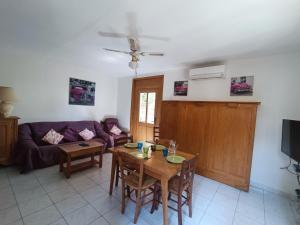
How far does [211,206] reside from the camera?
2.14 m

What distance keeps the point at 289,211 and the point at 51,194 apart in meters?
3.46

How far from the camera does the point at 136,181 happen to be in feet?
6.14

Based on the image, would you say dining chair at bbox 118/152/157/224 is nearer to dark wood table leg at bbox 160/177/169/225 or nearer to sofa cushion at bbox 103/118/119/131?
dark wood table leg at bbox 160/177/169/225

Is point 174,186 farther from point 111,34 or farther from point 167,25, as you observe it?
point 111,34

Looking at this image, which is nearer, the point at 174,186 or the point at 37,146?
the point at 174,186

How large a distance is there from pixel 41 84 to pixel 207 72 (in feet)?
12.8

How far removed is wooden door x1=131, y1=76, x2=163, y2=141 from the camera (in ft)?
14.0

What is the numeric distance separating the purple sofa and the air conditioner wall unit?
2748 millimetres

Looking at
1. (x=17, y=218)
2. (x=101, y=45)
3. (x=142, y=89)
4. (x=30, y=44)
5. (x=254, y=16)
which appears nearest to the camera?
(x=254, y=16)

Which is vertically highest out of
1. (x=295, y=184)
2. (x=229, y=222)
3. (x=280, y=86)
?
(x=280, y=86)

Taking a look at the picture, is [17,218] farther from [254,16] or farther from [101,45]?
[254,16]

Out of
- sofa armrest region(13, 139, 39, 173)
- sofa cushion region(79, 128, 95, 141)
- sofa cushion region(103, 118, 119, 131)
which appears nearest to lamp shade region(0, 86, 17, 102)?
sofa armrest region(13, 139, 39, 173)

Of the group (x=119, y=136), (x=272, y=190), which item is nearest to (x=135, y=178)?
(x=272, y=190)

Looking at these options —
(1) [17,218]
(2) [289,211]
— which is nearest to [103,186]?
(1) [17,218]
